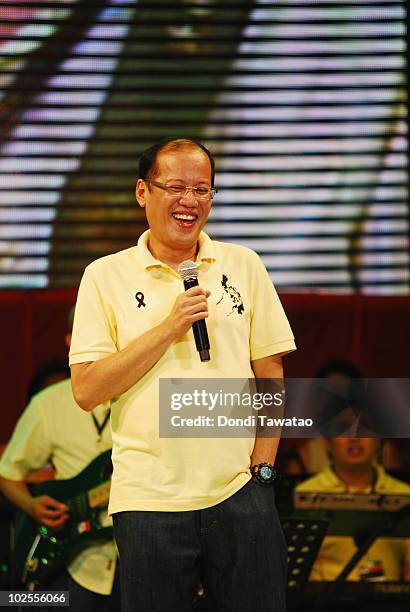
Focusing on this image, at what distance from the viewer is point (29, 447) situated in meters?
3.75

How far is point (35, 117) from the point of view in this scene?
5055mm

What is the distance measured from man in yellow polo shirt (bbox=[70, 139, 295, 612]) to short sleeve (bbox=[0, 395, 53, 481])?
137 cm

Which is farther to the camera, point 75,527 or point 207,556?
point 75,527

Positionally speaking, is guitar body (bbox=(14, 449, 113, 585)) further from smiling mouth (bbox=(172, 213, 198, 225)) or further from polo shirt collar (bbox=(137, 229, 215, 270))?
smiling mouth (bbox=(172, 213, 198, 225))

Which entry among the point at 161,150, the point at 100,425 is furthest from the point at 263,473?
the point at 100,425

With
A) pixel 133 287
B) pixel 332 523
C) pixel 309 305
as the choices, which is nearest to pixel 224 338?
pixel 133 287

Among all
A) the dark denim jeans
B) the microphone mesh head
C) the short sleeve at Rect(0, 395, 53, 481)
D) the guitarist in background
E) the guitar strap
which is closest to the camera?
the dark denim jeans

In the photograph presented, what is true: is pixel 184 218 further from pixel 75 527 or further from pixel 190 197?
pixel 75 527

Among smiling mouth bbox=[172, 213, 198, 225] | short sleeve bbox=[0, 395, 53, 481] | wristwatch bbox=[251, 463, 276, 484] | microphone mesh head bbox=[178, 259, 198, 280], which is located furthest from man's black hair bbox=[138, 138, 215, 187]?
short sleeve bbox=[0, 395, 53, 481]

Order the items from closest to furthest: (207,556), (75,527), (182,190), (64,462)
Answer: (207,556) → (182,190) → (75,527) → (64,462)

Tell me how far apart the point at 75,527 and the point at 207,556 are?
1.33m

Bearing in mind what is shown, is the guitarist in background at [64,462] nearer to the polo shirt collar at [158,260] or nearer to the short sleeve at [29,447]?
the short sleeve at [29,447]

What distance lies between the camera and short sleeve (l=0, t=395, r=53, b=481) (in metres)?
3.74

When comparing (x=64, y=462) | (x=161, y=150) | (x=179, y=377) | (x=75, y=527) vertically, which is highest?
(x=161, y=150)
